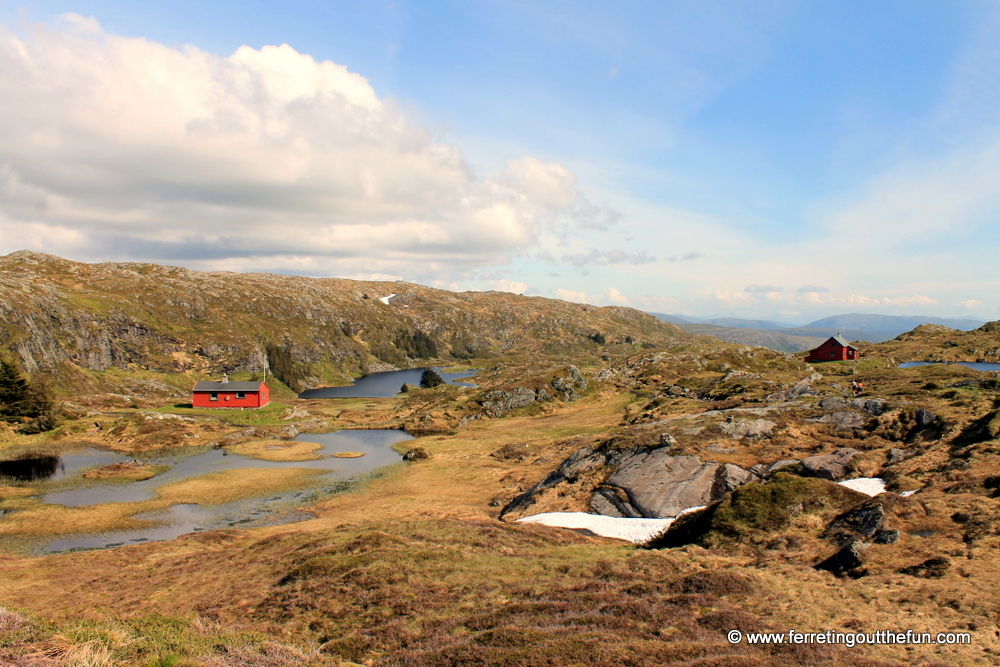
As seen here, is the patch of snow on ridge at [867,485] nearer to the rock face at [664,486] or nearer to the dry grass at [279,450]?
the rock face at [664,486]

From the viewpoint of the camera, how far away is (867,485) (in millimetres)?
31578

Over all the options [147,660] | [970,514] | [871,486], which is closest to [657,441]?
[871,486]

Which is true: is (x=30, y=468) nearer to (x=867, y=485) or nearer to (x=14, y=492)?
(x=14, y=492)

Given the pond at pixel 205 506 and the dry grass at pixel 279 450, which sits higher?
the pond at pixel 205 506

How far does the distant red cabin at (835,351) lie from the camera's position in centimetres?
10438

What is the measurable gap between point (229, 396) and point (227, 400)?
3.63 feet

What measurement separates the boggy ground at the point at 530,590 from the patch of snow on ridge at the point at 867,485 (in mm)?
2081

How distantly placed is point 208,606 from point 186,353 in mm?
147488

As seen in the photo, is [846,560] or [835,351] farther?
[835,351]

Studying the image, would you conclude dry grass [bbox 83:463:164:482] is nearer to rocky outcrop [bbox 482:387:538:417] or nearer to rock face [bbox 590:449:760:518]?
rocky outcrop [bbox 482:387:538:417]

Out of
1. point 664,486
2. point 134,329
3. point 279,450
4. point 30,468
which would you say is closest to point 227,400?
point 279,450

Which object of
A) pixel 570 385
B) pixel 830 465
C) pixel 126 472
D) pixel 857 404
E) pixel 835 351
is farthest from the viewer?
pixel 835 351

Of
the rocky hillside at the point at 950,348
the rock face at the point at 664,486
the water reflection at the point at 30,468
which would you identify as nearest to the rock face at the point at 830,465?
the rock face at the point at 664,486

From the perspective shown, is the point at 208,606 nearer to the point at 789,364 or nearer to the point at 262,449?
the point at 262,449
